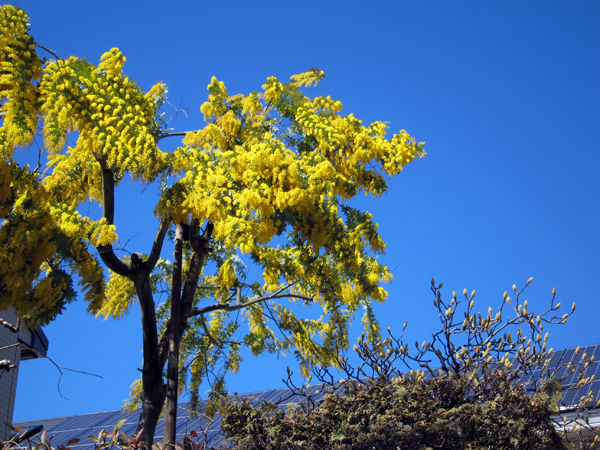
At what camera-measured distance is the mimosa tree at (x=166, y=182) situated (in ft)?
21.9

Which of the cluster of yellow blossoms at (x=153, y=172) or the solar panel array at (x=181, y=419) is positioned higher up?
the cluster of yellow blossoms at (x=153, y=172)

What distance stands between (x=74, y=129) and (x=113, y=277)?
387 cm

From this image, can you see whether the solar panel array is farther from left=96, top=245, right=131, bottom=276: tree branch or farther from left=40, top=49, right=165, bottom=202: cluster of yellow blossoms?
left=40, top=49, right=165, bottom=202: cluster of yellow blossoms

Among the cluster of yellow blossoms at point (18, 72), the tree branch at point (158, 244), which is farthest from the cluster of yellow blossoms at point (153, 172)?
the tree branch at point (158, 244)

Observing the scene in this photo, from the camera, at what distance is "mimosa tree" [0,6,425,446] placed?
21.9 feet

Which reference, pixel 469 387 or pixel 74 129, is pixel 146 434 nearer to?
pixel 74 129

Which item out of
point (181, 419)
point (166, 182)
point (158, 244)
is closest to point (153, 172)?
point (166, 182)

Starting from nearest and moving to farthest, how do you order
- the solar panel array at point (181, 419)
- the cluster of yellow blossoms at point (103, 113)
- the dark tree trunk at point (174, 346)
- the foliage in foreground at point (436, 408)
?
the foliage in foreground at point (436, 408), the cluster of yellow blossoms at point (103, 113), the dark tree trunk at point (174, 346), the solar panel array at point (181, 419)

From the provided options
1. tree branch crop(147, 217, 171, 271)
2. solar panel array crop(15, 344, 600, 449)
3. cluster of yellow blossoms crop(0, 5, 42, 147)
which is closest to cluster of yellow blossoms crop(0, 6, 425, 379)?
cluster of yellow blossoms crop(0, 5, 42, 147)

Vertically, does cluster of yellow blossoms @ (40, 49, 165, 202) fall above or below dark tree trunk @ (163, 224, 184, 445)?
above

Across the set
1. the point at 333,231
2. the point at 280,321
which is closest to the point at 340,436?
the point at 333,231

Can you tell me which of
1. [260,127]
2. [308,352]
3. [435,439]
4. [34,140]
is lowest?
[435,439]

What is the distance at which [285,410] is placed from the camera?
5.18 m

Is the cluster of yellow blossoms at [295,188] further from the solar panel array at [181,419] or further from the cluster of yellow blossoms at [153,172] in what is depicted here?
the solar panel array at [181,419]
